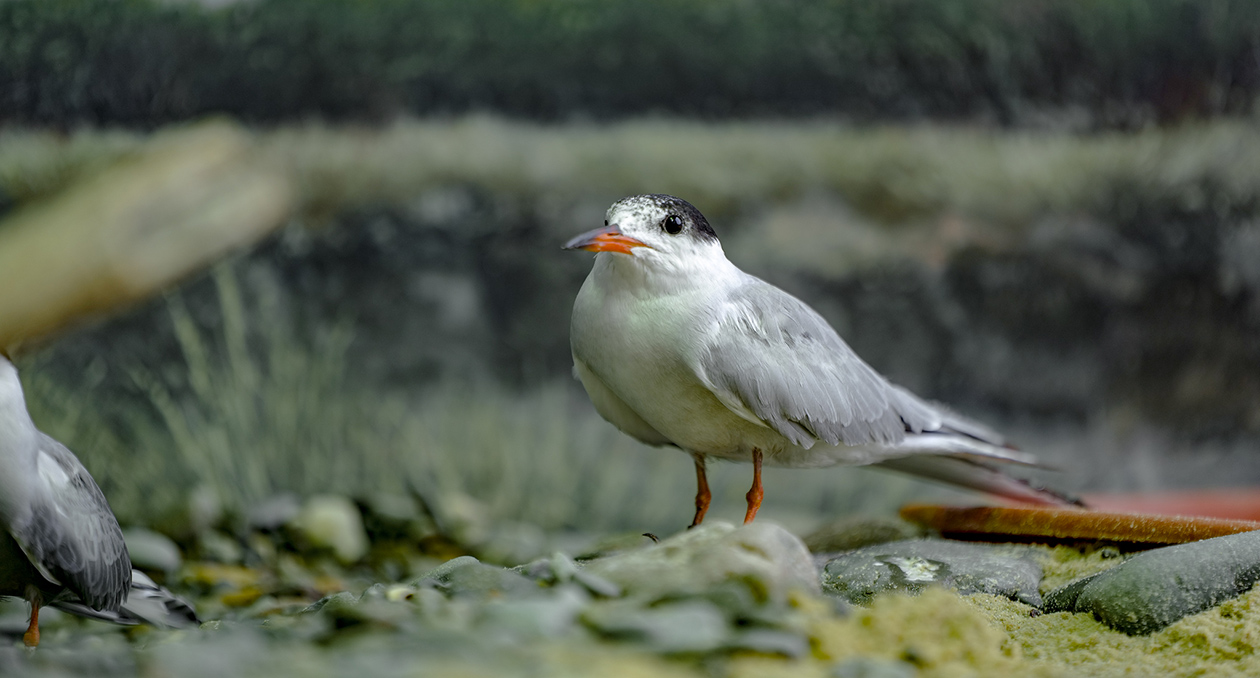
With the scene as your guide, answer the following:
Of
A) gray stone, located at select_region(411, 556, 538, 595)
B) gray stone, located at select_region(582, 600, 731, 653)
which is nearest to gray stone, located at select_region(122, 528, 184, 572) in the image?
gray stone, located at select_region(411, 556, 538, 595)

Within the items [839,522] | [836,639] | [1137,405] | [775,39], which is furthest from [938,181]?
[836,639]

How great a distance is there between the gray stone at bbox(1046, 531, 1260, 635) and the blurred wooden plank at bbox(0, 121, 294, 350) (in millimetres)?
3720

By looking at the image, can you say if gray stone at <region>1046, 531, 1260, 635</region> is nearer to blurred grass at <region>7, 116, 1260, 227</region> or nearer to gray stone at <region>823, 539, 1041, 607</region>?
gray stone at <region>823, 539, 1041, 607</region>

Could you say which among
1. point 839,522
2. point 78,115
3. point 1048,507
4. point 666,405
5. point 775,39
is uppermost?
point 775,39

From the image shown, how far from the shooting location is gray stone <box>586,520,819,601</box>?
1.50m

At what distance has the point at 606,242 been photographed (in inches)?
74.9

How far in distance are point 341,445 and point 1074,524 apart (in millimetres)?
3040

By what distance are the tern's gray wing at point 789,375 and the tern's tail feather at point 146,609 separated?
1488 mm

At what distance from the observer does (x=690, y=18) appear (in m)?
4.67

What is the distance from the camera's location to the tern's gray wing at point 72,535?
1.93m

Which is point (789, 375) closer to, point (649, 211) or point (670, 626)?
point (649, 211)

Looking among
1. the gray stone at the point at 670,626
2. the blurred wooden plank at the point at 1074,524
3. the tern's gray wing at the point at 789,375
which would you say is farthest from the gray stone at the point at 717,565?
the blurred wooden plank at the point at 1074,524

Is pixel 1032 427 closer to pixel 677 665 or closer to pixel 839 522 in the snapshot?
pixel 839 522

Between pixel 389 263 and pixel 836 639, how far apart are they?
373cm
